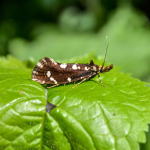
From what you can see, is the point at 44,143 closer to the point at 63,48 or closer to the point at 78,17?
the point at 63,48

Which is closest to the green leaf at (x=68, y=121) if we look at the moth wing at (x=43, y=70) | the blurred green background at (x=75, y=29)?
the moth wing at (x=43, y=70)

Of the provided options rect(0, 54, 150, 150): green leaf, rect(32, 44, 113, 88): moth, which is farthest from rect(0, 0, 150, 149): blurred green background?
rect(0, 54, 150, 150): green leaf

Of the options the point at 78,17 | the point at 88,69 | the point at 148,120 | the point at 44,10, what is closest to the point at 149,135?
the point at 88,69

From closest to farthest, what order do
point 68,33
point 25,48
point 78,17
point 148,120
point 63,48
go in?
point 148,120
point 63,48
point 25,48
point 68,33
point 78,17

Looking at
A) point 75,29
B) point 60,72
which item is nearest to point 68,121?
point 60,72

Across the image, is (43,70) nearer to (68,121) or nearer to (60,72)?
(60,72)
